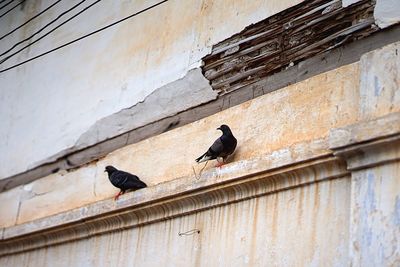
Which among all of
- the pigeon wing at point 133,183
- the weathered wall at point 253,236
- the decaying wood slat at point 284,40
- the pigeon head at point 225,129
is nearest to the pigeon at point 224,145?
A: the pigeon head at point 225,129

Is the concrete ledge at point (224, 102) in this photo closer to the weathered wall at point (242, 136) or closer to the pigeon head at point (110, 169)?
the weathered wall at point (242, 136)

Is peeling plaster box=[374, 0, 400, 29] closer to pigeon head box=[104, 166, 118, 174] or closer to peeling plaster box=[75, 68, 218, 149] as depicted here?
peeling plaster box=[75, 68, 218, 149]

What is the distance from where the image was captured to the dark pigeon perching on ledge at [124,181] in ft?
21.7

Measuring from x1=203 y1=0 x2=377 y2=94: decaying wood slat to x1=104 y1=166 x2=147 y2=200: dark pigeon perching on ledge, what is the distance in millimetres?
986

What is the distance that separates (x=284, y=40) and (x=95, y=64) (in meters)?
2.44

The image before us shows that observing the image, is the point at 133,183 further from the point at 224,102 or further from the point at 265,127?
the point at 265,127

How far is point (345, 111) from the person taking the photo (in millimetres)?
5344

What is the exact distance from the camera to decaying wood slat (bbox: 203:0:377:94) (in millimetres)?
5660

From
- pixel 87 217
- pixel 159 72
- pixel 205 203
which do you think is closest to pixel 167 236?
pixel 205 203

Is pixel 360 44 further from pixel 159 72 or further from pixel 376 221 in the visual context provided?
pixel 159 72

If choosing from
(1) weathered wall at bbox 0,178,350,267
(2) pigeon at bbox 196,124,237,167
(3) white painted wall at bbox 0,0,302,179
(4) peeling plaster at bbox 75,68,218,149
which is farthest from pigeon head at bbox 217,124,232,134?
(3) white painted wall at bbox 0,0,302,179

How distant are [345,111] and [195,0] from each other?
2224 millimetres

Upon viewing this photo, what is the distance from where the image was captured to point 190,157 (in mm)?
6441

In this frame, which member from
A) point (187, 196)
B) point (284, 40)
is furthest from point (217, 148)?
point (284, 40)
